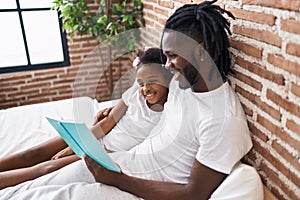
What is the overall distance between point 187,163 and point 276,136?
37 centimetres

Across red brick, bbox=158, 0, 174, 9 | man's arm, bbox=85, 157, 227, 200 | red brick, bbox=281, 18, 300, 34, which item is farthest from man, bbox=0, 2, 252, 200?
red brick, bbox=158, 0, 174, 9

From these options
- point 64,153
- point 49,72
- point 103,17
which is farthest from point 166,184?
point 49,72

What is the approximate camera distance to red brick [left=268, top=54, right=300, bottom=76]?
0.89 meters

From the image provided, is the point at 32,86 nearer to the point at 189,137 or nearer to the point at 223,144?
→ the point at 189,137

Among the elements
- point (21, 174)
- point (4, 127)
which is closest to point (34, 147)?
point (21, 174)

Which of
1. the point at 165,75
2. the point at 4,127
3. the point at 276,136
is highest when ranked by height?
the point at 165,75

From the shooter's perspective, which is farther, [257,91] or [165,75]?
[165,75]

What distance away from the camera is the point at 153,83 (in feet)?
4.52

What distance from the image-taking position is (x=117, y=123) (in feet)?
5.24

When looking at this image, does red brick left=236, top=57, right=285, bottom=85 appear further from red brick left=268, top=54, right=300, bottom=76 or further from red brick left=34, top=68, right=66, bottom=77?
red brick left=34, top=68, right=66, bottom=77

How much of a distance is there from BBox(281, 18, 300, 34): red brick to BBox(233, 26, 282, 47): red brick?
1.7 inches

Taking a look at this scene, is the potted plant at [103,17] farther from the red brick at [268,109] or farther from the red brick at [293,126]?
the red brick at [293,126]

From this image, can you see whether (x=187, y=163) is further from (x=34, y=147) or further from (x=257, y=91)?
(x=34, y=147)

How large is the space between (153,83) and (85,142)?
1.52ft
